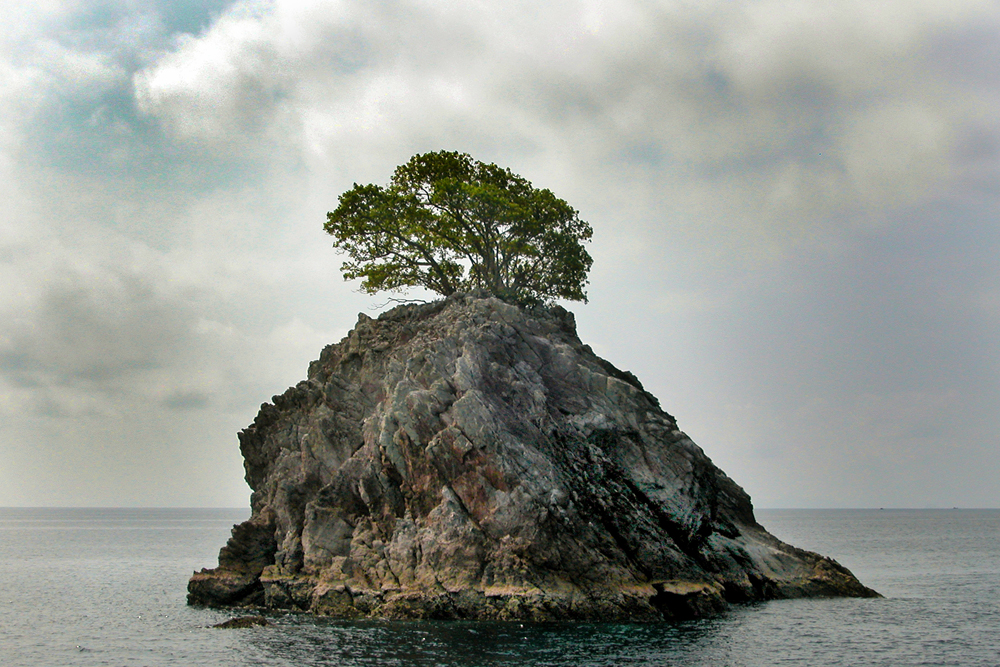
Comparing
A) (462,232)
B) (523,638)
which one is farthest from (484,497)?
(462,232)

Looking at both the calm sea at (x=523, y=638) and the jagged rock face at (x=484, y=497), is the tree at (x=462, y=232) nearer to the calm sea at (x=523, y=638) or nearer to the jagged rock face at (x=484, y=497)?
the jagged rock face at (x=484, y=497)

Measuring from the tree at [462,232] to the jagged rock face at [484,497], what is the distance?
6.28 m

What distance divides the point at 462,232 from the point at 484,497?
28239 millimetres

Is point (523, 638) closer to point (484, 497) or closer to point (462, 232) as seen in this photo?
point (484, 497)

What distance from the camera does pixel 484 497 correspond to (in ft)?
162

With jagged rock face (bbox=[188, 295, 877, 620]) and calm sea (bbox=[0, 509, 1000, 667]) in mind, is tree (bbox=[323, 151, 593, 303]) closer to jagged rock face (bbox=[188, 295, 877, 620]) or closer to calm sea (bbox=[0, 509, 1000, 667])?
jagged rock face (bbox=[188, 295, 877, 620])

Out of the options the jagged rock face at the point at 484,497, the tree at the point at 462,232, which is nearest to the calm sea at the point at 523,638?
the jagged rock face at the point at 484,497

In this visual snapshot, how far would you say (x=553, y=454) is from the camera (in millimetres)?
52656

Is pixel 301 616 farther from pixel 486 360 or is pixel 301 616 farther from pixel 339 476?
pixel 486 360

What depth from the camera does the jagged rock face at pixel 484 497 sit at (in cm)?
4788

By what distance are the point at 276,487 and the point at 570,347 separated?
23922 millimetres

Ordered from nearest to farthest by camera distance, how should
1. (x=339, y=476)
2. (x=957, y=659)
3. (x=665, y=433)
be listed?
(x=957, y=659) → (x=339, y=476) → (x=665, y=433)

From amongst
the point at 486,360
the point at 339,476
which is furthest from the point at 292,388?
the point at 486,360

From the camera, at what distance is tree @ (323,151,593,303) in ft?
231
